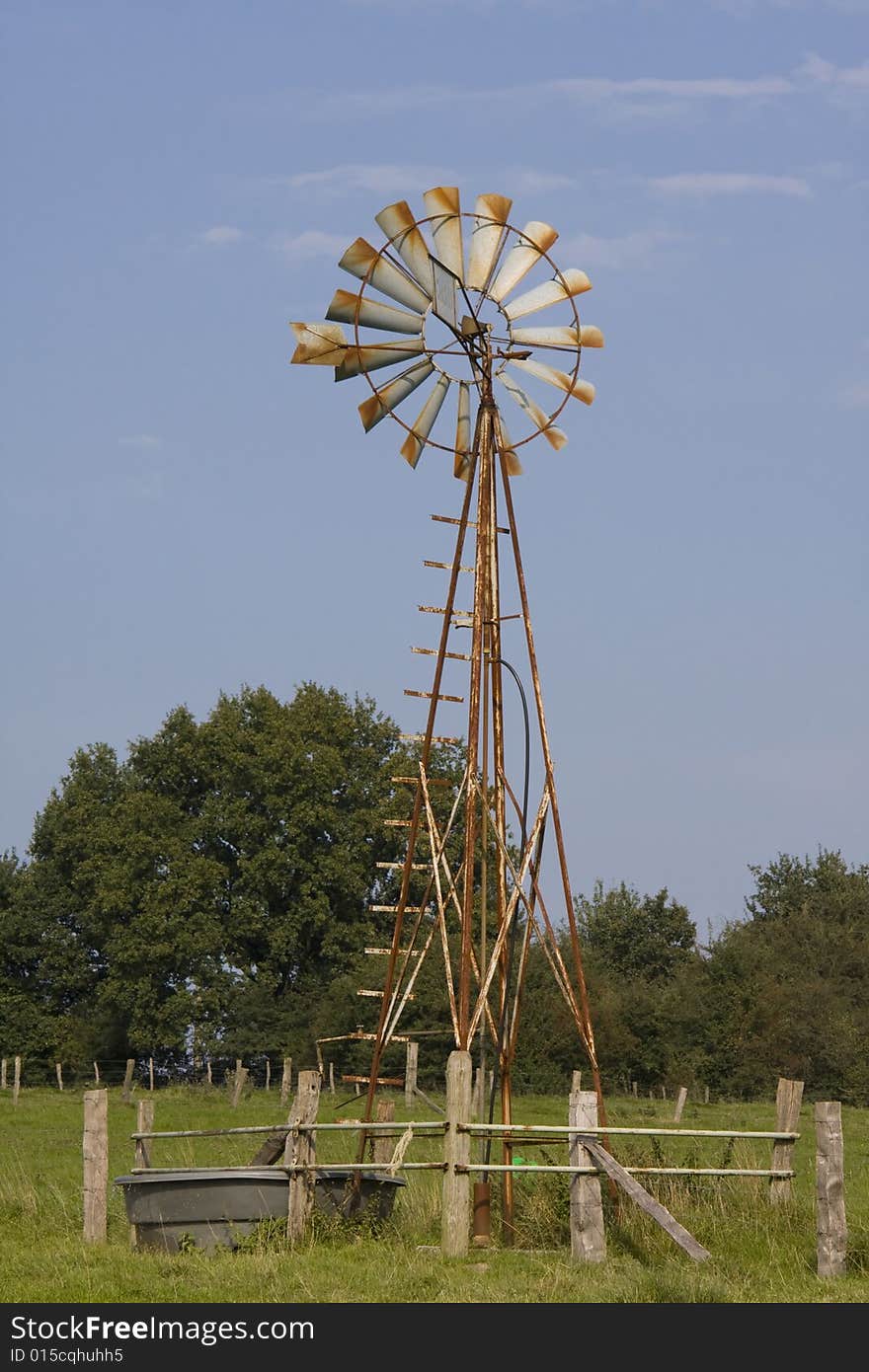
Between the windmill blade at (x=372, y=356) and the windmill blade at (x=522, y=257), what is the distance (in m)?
0.94

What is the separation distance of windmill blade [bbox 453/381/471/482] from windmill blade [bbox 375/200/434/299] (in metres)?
1.31

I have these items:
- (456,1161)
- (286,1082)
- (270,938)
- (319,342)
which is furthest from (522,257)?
(270,938)

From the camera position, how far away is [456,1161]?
12469 millimetres

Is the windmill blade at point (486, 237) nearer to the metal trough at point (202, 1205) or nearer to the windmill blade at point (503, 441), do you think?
the windmill blade at point (503, 441)

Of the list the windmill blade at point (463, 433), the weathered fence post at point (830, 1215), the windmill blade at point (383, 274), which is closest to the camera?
the weathered fence post at point (830, 1215)

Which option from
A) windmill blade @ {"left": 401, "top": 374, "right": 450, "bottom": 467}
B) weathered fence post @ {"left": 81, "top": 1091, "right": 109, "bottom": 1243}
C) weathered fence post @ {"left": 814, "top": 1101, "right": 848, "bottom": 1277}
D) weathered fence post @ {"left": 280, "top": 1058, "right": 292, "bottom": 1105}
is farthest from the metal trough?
weathered fence post @ {"left": 280, "top": 1058, "right": 292, "bottom": 1105}

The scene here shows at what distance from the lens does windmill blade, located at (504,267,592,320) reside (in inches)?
607

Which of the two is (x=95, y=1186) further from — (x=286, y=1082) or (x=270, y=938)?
(x=270, y=938)

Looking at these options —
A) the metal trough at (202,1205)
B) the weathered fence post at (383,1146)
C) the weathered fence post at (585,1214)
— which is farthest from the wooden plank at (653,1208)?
the weathered fence post at (383,1146)

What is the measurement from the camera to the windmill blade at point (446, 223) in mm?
14750

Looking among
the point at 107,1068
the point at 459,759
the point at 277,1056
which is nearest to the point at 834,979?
the point at 459,759

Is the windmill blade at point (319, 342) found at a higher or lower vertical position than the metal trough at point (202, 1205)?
higher

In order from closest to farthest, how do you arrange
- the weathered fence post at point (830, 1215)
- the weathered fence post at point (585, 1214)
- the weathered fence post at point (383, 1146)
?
the weathered fence post at point (830, 1215)
the weathered fence post at point (585, 1214)
the weathered fence post at point (383, 1146)

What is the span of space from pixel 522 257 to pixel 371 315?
63.6 inches
